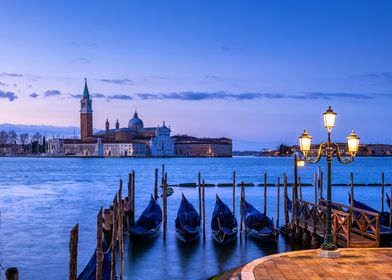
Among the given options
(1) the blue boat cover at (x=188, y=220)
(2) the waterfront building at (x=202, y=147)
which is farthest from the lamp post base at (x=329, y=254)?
(2) the waterfront building at (x=202, y=147)

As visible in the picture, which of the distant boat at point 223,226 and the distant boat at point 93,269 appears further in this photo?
the distant boat at point 223,226

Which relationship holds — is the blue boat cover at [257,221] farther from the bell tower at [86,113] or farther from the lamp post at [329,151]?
the bell tower at [86,113]

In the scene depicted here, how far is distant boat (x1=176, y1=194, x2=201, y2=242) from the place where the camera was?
13508 mm

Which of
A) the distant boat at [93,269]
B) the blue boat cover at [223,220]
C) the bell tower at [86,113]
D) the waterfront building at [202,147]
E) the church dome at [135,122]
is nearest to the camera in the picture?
the distant boat at [93,269]

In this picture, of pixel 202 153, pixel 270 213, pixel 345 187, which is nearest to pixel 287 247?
pixel 270 213

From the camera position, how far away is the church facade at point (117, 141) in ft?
416

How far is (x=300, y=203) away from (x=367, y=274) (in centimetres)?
604

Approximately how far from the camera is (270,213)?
67.6 feet

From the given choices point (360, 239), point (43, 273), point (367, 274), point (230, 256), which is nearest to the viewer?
point (367, 274)

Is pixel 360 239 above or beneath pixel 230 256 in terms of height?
above

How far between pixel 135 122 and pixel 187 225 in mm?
121699

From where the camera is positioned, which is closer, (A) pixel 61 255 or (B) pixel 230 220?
(A) pixel 61 255

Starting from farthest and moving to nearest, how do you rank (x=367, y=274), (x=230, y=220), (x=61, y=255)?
Answer: (x=230, y=220), (x=61, y=255), (x=367, y=274)

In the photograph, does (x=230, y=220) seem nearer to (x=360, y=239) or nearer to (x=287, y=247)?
(x=287, y=247)
